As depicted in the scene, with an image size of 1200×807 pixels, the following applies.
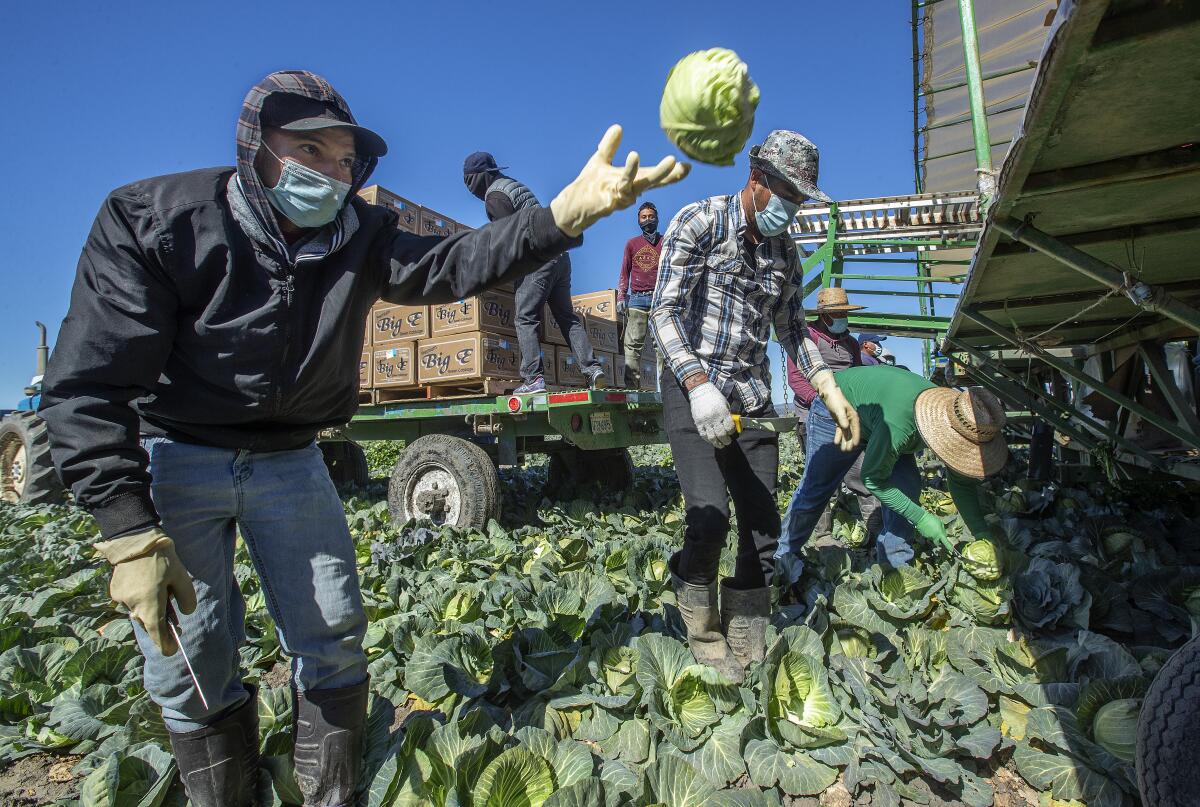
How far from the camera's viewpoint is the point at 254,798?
1874 mm

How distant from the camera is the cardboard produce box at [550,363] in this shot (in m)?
5.57

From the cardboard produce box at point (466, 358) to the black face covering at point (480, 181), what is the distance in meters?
1.20

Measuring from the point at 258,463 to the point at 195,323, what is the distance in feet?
1.35

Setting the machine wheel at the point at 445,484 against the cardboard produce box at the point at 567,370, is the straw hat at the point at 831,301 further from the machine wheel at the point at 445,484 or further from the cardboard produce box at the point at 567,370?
the machine wheel at the point at 445,484

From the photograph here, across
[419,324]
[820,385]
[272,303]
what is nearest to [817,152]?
[820,385]

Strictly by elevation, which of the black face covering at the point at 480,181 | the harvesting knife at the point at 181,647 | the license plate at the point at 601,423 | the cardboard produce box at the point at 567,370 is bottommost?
the harvesting knife at the point at 181,647

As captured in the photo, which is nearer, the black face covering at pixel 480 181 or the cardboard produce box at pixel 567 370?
the black face covering at pixel 480 181

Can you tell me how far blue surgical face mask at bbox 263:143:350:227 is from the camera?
1.70m

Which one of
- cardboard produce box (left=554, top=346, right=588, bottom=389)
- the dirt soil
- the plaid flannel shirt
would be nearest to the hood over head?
the plaid flannel shirt

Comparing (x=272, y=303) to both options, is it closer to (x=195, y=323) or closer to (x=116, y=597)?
(x=195, y=323)

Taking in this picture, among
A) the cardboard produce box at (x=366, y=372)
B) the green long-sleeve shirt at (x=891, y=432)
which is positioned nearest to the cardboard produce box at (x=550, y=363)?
the cardboard produce box at (x=366, y=372)

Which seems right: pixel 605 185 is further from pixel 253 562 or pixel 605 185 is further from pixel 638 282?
pixel 638 282

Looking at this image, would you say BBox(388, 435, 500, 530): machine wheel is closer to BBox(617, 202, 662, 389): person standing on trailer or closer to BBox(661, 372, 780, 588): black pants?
BBox(617, 202, 662, 389): person standing on trailer

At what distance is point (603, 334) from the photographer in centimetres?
630
